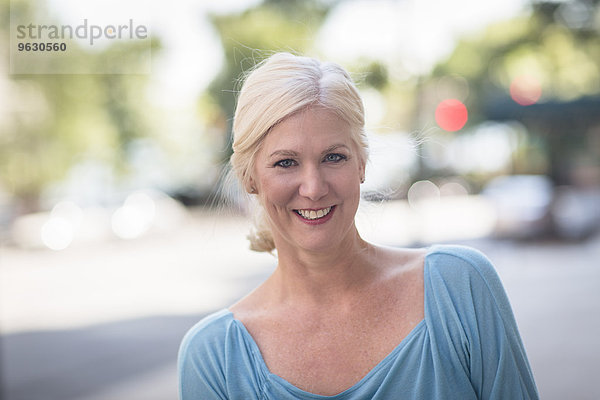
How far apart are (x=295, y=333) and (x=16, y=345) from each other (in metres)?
8.50

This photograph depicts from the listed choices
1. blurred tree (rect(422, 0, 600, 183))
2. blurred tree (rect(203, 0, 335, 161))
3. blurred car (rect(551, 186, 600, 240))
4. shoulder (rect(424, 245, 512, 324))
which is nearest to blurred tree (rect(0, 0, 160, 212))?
A: blurred tree (rect(203, 0, 335, 161))

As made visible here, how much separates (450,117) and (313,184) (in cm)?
1278

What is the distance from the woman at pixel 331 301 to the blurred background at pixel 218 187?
365mm

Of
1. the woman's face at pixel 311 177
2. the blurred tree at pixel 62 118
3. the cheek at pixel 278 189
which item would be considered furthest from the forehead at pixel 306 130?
the blurred tree at pixel 62 118

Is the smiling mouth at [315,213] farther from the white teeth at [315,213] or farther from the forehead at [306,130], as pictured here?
the forehead at [306,130]

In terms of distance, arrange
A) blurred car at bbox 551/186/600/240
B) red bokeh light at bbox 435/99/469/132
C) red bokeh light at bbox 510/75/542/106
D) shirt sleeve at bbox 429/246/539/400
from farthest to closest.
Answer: blurred car at bbox 551/186/600/240, red bokeh light at bbox 510/75/542/106, red bokeh light at bbox 435/99/469/132, shirt sleeve at bbox 429/246/539/400

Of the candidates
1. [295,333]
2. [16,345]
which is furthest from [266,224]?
[16,345]

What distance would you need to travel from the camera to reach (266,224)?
7.61 ft

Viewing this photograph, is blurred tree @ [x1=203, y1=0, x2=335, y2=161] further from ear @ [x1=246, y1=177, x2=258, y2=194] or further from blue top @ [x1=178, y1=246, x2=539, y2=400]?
blue top @ [x1=178, y1=246, x2=539, y2=400]

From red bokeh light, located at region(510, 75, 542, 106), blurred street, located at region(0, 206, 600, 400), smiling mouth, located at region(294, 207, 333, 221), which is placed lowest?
blurred street, located at region(0, 206, 600, 400)

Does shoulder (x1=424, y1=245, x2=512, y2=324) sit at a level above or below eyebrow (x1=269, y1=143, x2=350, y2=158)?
below

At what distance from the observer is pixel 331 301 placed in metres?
2.13

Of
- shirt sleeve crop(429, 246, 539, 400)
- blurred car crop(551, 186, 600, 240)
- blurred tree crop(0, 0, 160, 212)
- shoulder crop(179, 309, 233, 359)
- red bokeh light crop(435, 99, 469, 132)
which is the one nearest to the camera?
shirt sleeve crop(429, 246, 539, 400)

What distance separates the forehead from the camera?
1915 mm
